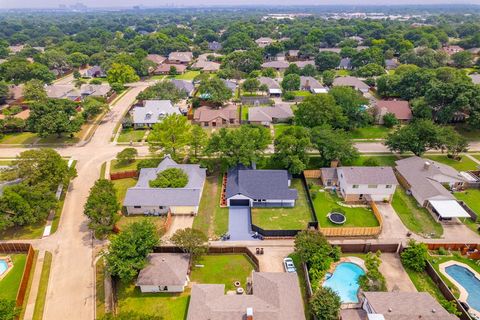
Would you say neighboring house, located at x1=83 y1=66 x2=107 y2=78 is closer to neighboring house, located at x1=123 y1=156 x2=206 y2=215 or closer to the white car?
neighboring house, located at x1=123 y1=156 x2=206 y2=215

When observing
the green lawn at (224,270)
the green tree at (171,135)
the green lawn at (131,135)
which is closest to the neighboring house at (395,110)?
the green tree at (171,135)

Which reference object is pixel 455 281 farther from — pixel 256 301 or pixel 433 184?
pixel 256 301

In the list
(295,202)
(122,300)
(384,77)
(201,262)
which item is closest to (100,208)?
(122,300)

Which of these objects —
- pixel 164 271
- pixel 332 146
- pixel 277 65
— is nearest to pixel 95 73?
pixel 277 65

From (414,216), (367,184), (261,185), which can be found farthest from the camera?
(261,185)

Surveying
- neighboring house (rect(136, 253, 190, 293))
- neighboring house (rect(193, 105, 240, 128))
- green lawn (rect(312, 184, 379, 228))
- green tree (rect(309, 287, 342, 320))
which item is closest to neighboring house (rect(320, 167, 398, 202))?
green lawn (rect(312, 184, 379, 228))

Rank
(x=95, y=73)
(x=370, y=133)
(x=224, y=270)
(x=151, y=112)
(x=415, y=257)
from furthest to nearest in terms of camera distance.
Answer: (x=95, y=73), (x=151, y=112), (x=370, y=133), (x=224, y=270), (x=415, y=257)
